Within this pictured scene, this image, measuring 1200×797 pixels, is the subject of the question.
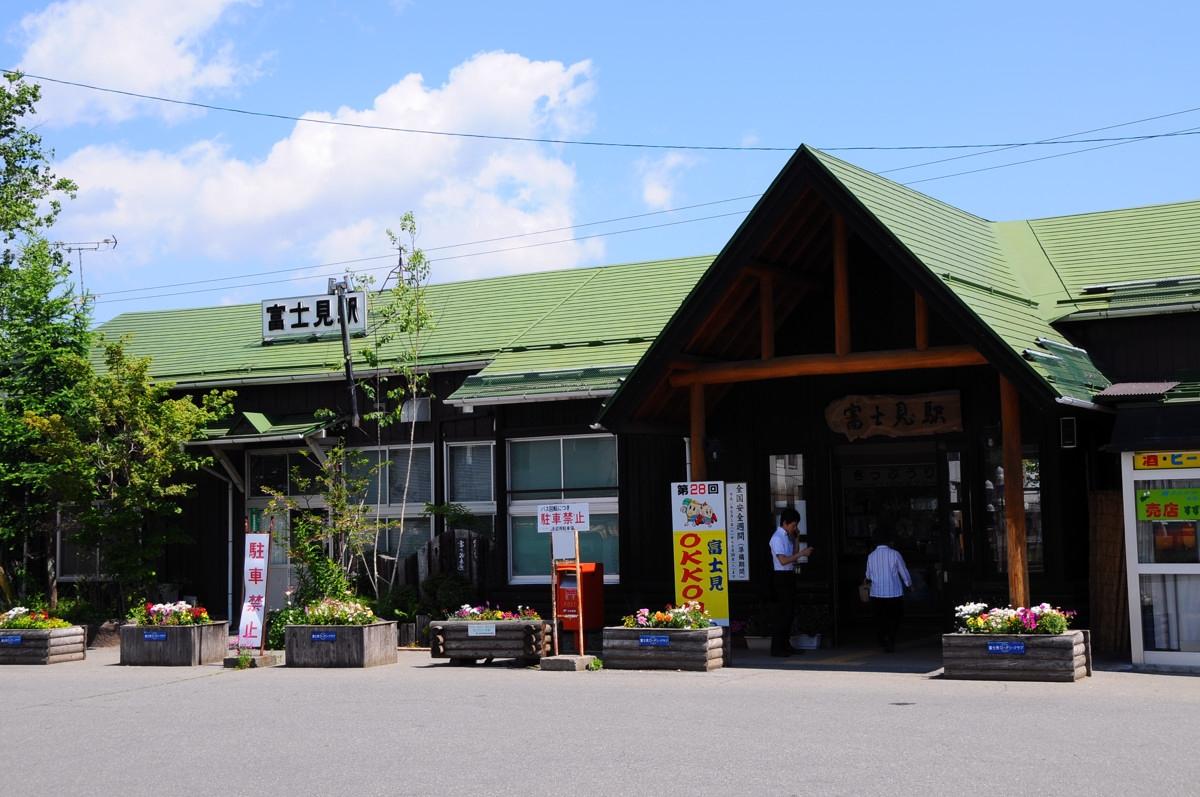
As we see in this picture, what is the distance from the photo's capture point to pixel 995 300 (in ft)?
51.1

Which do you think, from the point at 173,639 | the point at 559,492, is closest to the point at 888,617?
the point at 559,492

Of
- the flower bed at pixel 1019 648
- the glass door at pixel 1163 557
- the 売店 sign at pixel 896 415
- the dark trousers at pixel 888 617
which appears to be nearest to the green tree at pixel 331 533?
the 売店 sign at pixel 896 415

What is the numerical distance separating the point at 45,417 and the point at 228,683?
26.4ft

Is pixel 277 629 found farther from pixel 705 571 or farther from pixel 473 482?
pixel 705 571

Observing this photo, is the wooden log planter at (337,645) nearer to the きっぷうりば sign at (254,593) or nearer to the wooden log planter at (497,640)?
the きっぷうりば sign at (254,593)

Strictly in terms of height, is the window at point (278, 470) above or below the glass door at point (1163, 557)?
above

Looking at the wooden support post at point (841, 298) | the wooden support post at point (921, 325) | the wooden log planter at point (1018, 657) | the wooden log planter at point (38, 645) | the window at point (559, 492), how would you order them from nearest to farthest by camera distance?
the wooden log planter at point (1018, 657)
the wooden support post at point (921, 325)
the wooden support post at point (841, 298)
the wooden log planter at point (38, 645)
the window at point (559, 492)

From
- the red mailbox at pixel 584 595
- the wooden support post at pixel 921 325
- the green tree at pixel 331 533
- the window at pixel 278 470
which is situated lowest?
the red mailbox at pixel 584 595

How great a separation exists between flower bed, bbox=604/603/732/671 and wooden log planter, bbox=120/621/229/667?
5.54 metres

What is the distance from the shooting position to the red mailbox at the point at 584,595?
54.1ft

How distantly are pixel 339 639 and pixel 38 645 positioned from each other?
14.9 ft

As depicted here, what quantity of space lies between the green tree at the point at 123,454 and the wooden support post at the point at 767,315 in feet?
30.8

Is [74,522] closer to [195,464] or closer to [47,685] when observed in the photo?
[195,464]

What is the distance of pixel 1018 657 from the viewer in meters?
13.3
